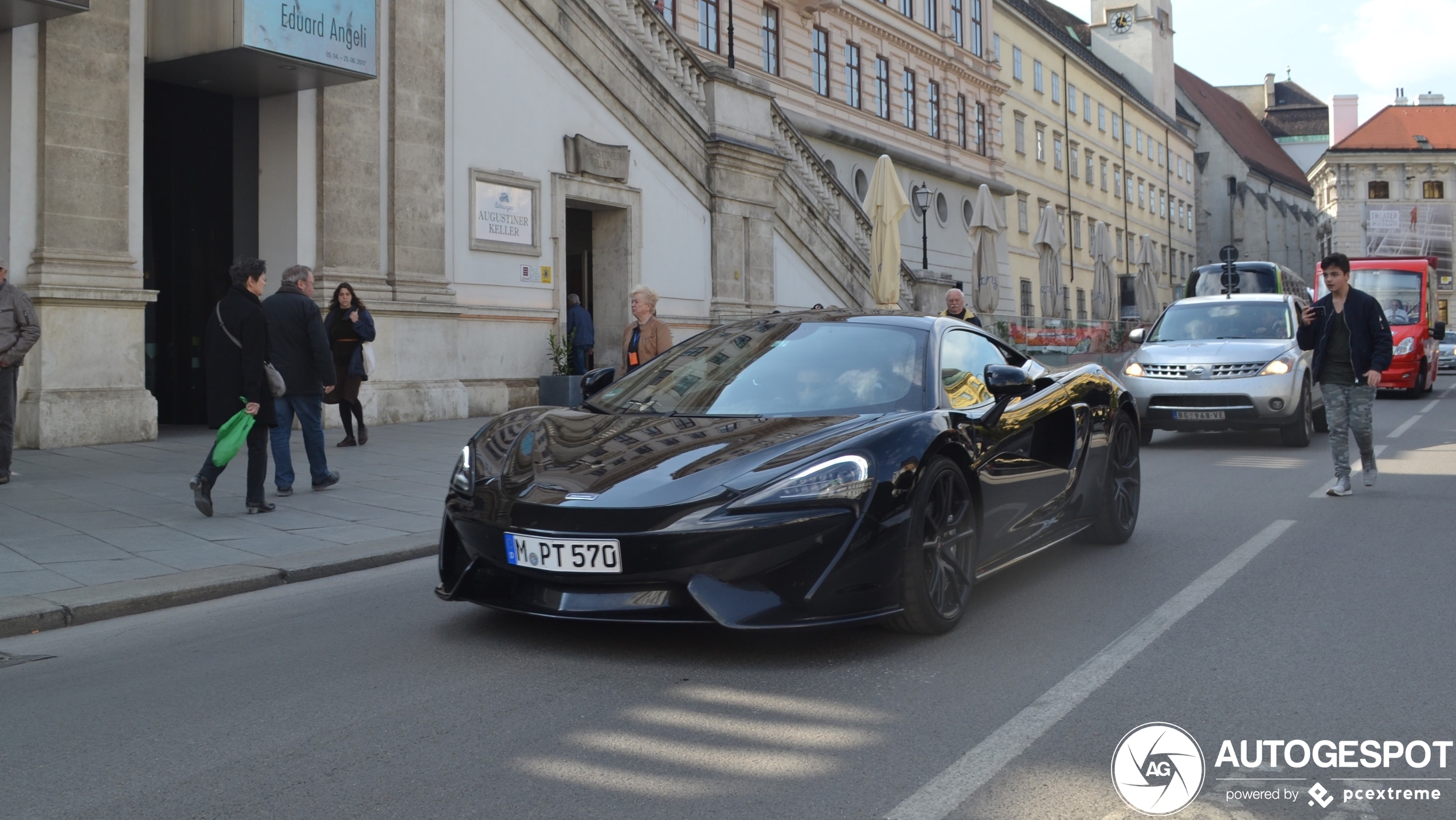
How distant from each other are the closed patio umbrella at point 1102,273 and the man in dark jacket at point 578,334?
65.5 ft

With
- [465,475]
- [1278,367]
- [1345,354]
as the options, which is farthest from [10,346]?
[1278,367]

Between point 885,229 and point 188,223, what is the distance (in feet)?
37.8

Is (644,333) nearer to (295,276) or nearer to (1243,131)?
(295,276)

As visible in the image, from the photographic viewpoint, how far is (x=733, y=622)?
448cm

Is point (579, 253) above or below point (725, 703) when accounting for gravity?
above

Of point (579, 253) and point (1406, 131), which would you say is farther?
point (1406, 131)

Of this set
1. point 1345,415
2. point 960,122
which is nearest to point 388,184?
point 1345,415

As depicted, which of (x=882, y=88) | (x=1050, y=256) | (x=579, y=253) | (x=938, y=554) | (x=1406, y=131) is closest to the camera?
(x=938, y=554)

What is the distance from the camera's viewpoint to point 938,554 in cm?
512

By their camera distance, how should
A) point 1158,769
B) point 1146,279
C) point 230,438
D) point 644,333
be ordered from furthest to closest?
1. point 1146,279
2. point 644,333
3. point 230,438
4. point 1158,769

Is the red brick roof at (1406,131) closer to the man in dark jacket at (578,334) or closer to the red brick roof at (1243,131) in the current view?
the red brick roof at (1243,131)

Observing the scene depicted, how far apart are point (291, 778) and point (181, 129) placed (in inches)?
585


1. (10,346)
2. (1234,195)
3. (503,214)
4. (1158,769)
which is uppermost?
(1234,195)

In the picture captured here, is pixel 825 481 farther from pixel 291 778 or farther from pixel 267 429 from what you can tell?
pixel 267 429
